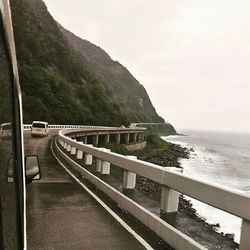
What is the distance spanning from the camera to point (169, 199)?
20.8 feet

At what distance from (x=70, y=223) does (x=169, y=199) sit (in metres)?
2.03

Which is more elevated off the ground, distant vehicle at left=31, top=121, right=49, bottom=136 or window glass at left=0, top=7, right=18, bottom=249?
window glass at left=0, top=7, right=18, bottom=249

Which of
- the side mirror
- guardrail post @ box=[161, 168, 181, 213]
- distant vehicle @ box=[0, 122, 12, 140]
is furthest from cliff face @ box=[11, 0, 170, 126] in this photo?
distant vehicle @ box=[0, 122, 12, 140]

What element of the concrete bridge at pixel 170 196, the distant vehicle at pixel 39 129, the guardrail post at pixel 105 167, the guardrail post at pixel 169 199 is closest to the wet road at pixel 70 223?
the concrete bridge at pixel 170 196

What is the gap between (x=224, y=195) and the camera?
466cm

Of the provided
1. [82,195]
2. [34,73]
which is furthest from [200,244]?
[34,73]

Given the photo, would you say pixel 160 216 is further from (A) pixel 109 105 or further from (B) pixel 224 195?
(A) pixel 109 105

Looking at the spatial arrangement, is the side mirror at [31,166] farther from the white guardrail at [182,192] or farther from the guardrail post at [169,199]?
the guardrail post at [169,199]

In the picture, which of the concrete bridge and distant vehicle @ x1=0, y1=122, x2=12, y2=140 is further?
the concrete bridge

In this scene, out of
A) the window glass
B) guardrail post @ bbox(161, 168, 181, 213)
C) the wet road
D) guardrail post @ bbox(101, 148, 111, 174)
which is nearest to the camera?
the window glass

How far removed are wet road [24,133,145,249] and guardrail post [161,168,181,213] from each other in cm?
70

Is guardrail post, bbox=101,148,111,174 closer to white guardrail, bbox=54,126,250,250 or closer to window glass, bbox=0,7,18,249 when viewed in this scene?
white guardrail, bbox=54,126,250,250

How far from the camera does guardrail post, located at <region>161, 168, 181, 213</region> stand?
20.6 ft

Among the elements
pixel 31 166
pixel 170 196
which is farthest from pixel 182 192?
pixel 31 166
